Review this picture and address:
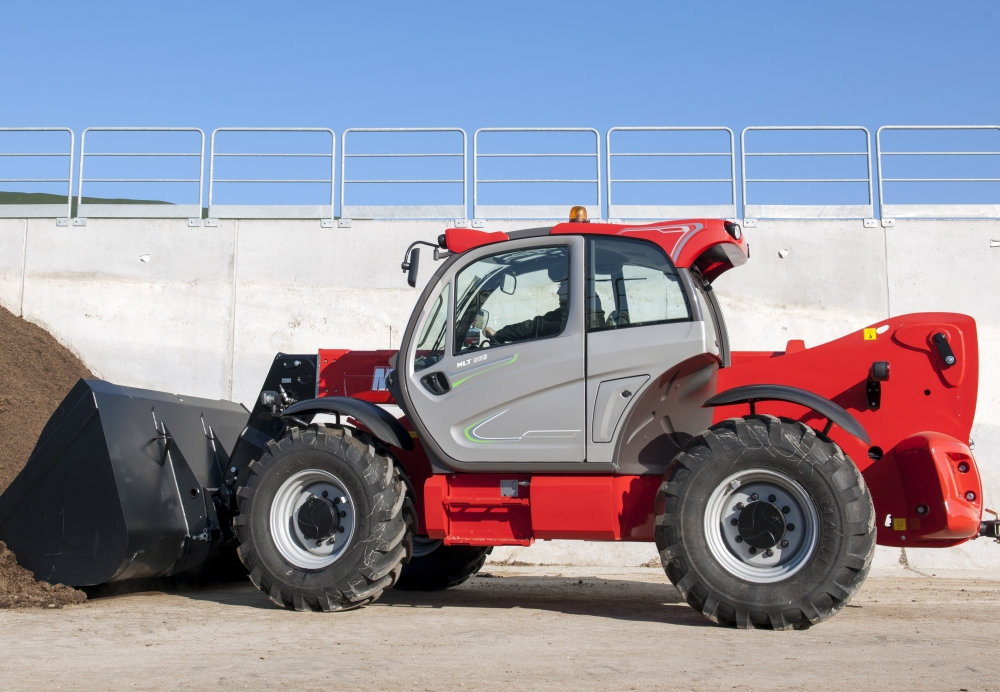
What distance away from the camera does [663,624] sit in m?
5.60

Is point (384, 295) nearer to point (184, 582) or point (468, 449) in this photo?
point (184, 582)

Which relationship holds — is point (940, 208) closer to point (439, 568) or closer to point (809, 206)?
point (809, 206)

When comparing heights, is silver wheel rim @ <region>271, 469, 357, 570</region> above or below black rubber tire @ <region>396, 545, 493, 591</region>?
above

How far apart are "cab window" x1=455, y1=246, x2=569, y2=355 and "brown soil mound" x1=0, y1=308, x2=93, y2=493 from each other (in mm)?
5070

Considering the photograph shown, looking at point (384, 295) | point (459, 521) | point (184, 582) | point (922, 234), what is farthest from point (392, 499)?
point (922, 234)

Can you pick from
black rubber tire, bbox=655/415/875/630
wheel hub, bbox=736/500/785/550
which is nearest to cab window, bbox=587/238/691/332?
black rubber tire, bbox=655/415/875/630

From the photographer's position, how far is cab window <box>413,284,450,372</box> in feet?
20.5

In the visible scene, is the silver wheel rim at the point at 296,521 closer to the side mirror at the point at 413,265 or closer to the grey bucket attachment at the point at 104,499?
the grey bucket attachment at the point at 104,499

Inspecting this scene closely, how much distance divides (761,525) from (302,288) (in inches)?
308

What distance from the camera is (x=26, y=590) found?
6238mm

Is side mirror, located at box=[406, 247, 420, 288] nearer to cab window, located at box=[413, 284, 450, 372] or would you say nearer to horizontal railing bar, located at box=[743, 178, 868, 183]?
cab window, located at box=[413, 284, 450, 372]

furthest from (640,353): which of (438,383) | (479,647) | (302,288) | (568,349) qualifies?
(302,288)

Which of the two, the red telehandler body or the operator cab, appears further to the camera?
the operator cab

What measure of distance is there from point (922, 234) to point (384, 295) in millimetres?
6841
